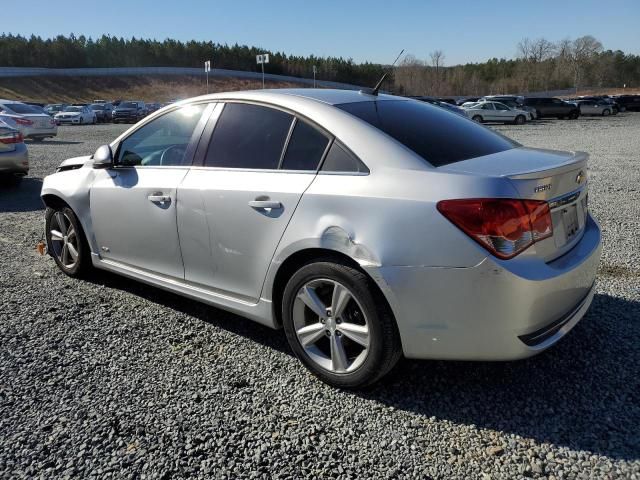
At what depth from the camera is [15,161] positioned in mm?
9531

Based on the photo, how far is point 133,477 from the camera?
2295mm

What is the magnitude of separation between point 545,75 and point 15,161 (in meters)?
117

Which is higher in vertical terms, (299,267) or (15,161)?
(299,267)

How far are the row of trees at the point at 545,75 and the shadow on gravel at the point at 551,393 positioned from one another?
104935 mm

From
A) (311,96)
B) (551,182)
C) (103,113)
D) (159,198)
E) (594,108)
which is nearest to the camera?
(551,182)

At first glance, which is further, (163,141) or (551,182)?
(163,141)

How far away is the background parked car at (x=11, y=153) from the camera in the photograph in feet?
30.8

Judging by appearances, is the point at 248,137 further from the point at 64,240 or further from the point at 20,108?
the point at 20,108

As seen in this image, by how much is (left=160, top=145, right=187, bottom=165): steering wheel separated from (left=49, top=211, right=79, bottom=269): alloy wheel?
4.20 feet

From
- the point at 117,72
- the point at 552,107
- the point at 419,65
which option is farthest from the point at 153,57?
the point at 552,107

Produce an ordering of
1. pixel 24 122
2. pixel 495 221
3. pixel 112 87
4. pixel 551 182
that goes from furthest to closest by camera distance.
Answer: pixel 112 87
pixel 24 122
pixel 551 182
pixel 495 221

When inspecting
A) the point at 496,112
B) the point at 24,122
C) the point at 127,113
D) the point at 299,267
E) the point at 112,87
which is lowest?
the point at 127,113

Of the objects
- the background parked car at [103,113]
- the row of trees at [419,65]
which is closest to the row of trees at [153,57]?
the row of trees at [419,65]

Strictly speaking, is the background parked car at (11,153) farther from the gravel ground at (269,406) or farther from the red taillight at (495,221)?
the red taillight at (495,221)
